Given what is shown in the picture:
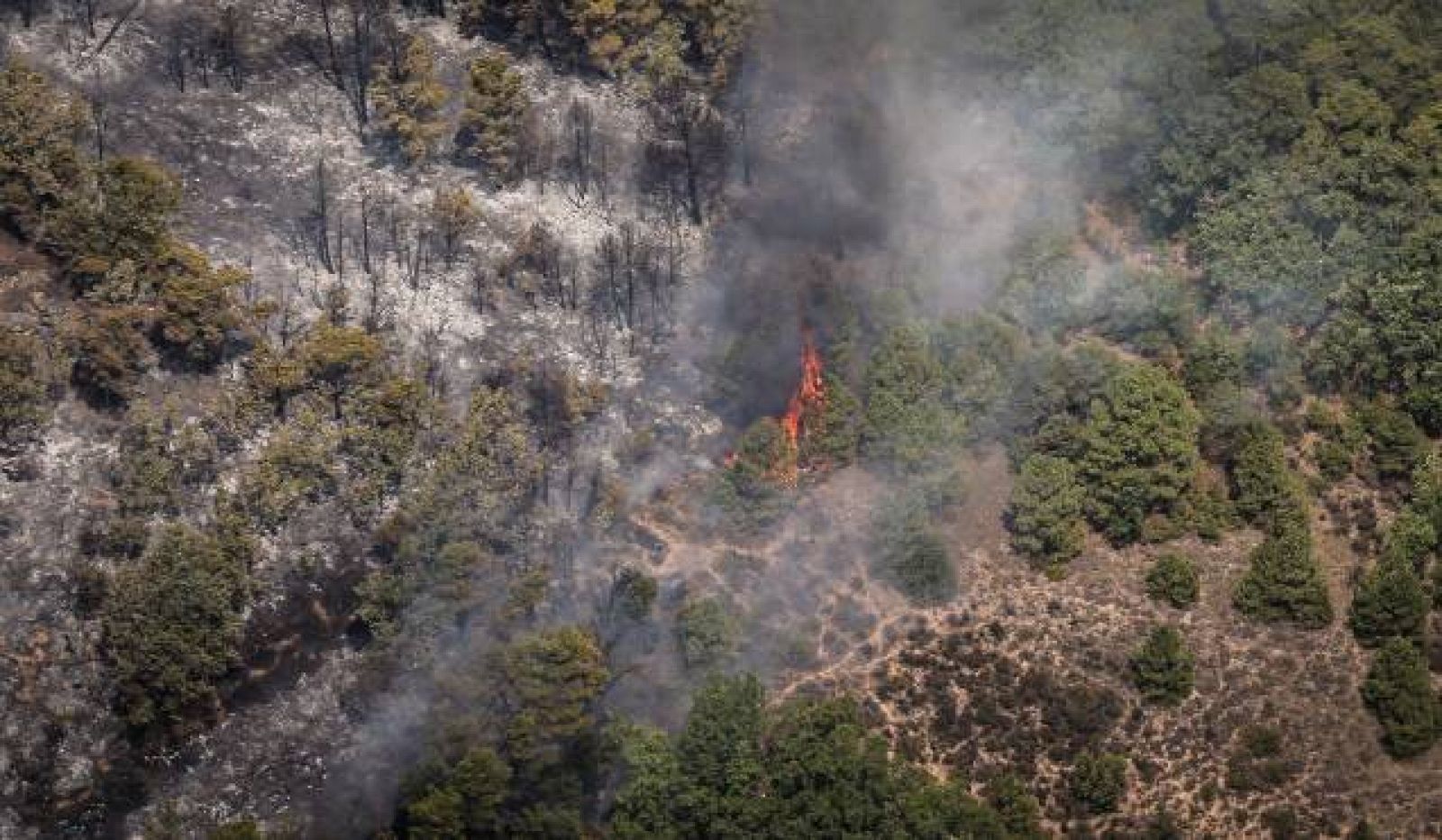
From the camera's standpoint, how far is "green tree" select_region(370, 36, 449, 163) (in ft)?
444

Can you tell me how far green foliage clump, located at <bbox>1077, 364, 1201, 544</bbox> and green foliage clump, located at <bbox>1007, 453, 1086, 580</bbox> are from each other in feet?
→ 4.14

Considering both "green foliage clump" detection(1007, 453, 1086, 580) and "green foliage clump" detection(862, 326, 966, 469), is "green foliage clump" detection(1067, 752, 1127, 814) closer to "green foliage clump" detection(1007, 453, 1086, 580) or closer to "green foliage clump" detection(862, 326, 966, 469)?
"green foliage clump" detection(1007, 453, 1086, 580)

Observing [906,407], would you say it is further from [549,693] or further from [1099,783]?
[549,693]

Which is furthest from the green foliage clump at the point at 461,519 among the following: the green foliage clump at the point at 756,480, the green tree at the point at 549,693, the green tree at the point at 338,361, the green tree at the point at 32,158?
the green tree at the point at 32,158

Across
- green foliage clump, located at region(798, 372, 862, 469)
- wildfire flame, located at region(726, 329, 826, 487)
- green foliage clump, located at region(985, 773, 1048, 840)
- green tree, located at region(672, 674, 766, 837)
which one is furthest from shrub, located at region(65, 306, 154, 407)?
green foliage clump, located at region(985, 773, 1048, 840)

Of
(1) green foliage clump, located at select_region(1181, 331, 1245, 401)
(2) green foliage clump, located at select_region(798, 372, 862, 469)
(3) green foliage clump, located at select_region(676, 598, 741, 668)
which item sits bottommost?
(3) green foliage clump, located at select_region(676, 598, 741, 668)

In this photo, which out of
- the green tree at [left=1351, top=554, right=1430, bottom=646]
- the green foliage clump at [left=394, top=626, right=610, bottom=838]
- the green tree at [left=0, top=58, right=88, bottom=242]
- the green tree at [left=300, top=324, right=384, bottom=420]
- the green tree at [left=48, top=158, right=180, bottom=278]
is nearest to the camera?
the green foliage clump at [left=394, top=626, right=610, bottom=838]

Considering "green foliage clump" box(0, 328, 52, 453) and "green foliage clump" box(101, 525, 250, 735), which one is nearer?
"green foliage clump" box(101, 525, 250, 735)

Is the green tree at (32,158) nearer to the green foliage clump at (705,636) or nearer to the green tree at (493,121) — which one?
the green tree at (493,121)

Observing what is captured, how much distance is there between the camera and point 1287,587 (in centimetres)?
12250

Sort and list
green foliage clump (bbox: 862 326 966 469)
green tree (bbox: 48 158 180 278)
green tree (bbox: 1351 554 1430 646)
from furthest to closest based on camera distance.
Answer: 1. green foliage clump (bbox: 862 326 966 469)
2. green tree (bbox: 48 158 180 278)
3. green tree (bbox: 1351 554 1430 646)

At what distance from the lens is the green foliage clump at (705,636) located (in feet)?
401

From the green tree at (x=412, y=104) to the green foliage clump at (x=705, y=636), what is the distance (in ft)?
122

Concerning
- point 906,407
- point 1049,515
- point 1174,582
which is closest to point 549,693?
point 906,407
